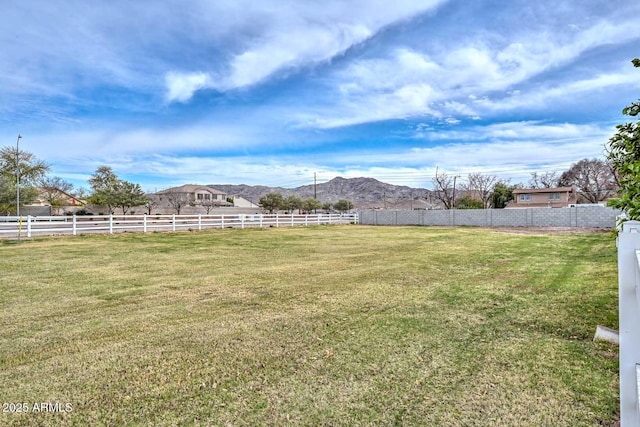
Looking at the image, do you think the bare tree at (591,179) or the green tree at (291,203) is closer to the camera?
the bare tree at (591,179)

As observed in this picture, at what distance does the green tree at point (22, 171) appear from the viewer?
28781 millimetres

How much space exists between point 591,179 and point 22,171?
6120 centimetres

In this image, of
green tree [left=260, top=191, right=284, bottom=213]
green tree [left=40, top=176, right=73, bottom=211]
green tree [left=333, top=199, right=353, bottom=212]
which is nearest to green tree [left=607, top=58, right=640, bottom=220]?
green tree [left=260, top=191, right=284, bottom=213]

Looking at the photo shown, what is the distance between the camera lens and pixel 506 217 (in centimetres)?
2464

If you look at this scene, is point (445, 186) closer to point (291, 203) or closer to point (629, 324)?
point (291, 203)

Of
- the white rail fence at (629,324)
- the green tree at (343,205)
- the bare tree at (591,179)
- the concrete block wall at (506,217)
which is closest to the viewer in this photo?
the white rail fence at (629,324)

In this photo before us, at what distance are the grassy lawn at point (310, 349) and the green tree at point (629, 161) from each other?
1.21 meters

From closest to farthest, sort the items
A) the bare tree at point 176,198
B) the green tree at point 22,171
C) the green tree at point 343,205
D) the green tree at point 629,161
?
the green tree at point 629,161 → the green tree at point 22,171 → the bare tree at point 176,198 → the green tree at point 343,205

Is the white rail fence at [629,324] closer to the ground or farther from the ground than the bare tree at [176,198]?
closer to the ground

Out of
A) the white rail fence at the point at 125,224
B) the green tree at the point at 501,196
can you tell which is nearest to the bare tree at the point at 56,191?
the white rail fence at the point at 125,224

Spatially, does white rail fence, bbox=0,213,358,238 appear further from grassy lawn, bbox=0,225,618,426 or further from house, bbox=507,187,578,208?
house, bbox=507,187,578,208

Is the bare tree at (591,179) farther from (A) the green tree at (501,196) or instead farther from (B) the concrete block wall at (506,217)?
(B) the concrete block wall at (506,217)

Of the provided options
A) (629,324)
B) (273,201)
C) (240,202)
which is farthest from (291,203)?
(629,324)

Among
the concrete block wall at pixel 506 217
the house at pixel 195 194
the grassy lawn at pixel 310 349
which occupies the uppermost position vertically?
the house at pixel 195 194
